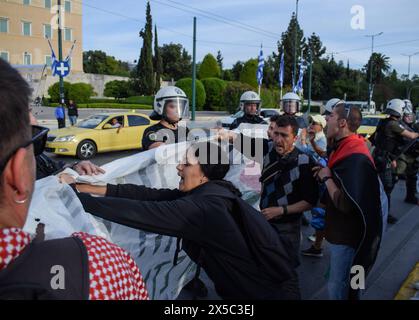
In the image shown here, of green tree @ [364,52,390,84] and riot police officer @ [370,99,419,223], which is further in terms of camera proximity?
green tree @ [364,52,390,84]

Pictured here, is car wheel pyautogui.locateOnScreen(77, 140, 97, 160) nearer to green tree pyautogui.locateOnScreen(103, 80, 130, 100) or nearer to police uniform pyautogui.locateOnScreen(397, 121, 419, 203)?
police uniform pyautogui.locateOnScreen(397, 121, 419, 203)

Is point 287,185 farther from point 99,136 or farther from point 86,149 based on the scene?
point 99,136

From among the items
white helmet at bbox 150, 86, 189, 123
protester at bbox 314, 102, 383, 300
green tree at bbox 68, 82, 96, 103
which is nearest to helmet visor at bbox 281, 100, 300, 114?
white helmet at bbox 150, 86, 189, 123

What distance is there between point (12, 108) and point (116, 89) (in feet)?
182

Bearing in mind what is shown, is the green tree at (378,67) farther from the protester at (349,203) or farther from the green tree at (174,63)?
the protester at (349,203)

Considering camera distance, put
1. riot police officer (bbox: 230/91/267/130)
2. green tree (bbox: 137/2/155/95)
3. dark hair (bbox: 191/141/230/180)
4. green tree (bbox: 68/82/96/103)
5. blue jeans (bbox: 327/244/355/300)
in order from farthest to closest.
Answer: green tree (bbox: 137/2/155/95) < green tree (bbox: 68/82/96/103) < riot police officer (bbox: 230/91/267/130) < blue jeans (bbox: 327/244/355/300) < dark hair (bbox: 191/141/230/180)

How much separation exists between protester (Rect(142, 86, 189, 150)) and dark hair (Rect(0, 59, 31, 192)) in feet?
10.9

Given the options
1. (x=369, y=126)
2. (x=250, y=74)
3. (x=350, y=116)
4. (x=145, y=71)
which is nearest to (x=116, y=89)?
(x=145, y=71)

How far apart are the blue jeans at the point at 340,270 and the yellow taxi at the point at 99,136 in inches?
459

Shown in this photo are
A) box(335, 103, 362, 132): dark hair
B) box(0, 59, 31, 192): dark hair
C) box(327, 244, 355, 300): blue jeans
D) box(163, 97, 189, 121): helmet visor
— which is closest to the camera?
box(0, 59, 31, 192): dark hair

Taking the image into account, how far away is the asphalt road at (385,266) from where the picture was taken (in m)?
4.30

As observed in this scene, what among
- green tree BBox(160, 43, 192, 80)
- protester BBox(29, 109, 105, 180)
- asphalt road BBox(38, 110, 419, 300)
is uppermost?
green tree BBox(160, 43, 192, 80)

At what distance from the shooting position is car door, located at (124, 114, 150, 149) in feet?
48.7

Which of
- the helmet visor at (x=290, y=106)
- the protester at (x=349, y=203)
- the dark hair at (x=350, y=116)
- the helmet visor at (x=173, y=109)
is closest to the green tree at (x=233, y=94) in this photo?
the helmet visor at (x=290, y=106)
